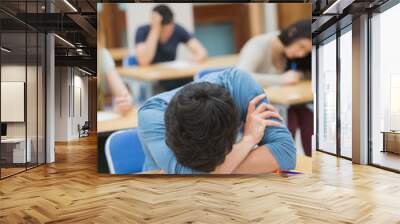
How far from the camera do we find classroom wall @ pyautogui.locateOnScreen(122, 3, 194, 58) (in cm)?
629

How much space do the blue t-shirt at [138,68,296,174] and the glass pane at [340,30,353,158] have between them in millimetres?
3088

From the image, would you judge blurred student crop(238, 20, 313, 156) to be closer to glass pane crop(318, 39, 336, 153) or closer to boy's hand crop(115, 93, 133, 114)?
boy's hand crop(115, 93, 133, 114)

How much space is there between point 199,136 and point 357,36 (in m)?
4.25

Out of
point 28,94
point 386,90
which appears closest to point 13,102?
point 28,94

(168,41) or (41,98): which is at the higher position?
(168,41)

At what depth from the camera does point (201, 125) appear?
19.4ft

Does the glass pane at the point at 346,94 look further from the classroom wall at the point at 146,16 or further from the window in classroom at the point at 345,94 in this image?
the classroom wall at the point at 146,16

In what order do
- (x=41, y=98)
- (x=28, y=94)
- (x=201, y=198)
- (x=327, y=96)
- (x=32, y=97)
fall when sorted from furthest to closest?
1. (x=327, y=96)
2. (x=41, y=98)
3. (x=32, y=97)
4. (x=28, y=94)
5. (x=201, y=198)

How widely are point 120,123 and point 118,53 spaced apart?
1.11 meters

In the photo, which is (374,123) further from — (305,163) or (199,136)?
(199,136)

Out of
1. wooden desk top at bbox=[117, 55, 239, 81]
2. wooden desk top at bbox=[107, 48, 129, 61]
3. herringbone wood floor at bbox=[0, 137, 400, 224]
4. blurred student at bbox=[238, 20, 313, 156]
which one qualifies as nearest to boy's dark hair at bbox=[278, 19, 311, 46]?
blurred student at bbox=[238, 20, 313, 156]

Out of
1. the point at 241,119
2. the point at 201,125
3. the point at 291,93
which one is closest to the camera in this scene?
the point at 201,125

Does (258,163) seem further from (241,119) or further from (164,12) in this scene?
(164,12)

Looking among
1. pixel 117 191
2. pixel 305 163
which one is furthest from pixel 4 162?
pixel 305 163
